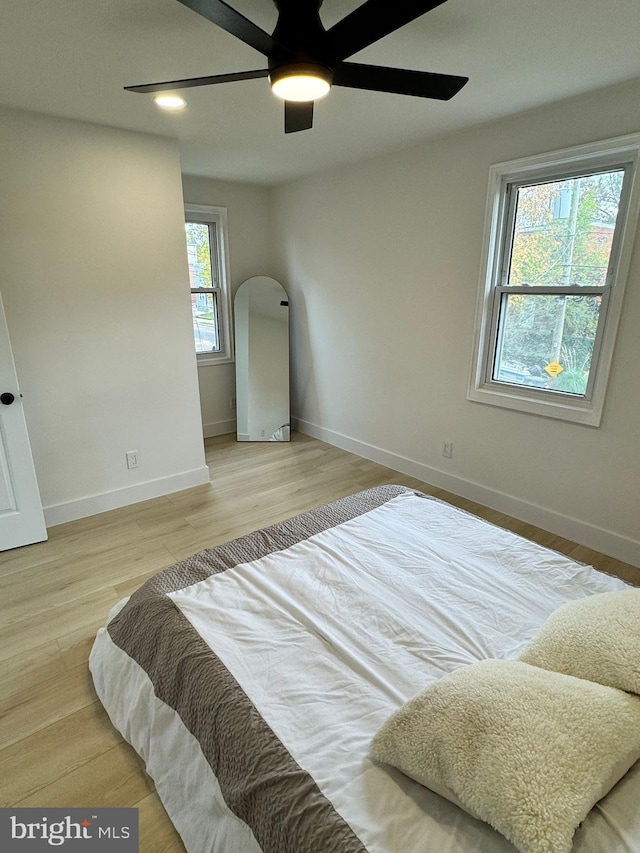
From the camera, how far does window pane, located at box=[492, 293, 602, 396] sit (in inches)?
100

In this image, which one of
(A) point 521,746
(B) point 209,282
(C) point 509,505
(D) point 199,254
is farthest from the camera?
(B) point 209,282

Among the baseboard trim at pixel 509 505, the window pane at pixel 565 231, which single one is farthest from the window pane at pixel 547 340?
the baseboard trim at pixel 509 505

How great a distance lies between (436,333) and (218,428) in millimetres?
2507

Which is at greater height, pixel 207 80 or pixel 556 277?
pixel 207 80

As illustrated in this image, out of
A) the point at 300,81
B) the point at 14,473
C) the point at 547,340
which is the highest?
the point at 300,81

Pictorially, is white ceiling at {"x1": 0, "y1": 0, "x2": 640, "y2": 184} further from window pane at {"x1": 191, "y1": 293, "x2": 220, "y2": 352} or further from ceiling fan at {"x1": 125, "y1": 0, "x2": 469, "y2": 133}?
window pane at {"x1": 191, "y1": 293, "x2": 220, "y2": 352}

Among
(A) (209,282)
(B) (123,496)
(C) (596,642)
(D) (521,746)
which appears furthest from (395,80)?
(A) (209,282)

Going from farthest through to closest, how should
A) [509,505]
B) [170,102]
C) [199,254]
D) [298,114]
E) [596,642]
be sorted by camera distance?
[199,254], [509,505], [170,102], [298,114], [596,642]

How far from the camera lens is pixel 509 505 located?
301cm

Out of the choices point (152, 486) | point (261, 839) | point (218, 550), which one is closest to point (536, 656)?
point (261, 839)

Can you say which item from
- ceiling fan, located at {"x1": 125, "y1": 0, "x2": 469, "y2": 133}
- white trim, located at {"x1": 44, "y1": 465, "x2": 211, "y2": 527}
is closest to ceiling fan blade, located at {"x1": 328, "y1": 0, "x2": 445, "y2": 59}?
ceiling fan, located at {"x1": 125, "y1": 0, "x2": 469, "y2": 133}

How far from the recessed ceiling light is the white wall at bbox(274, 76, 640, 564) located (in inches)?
62.1

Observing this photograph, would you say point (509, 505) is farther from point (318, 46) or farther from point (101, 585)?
point (318, 46)

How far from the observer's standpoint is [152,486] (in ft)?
10.8
